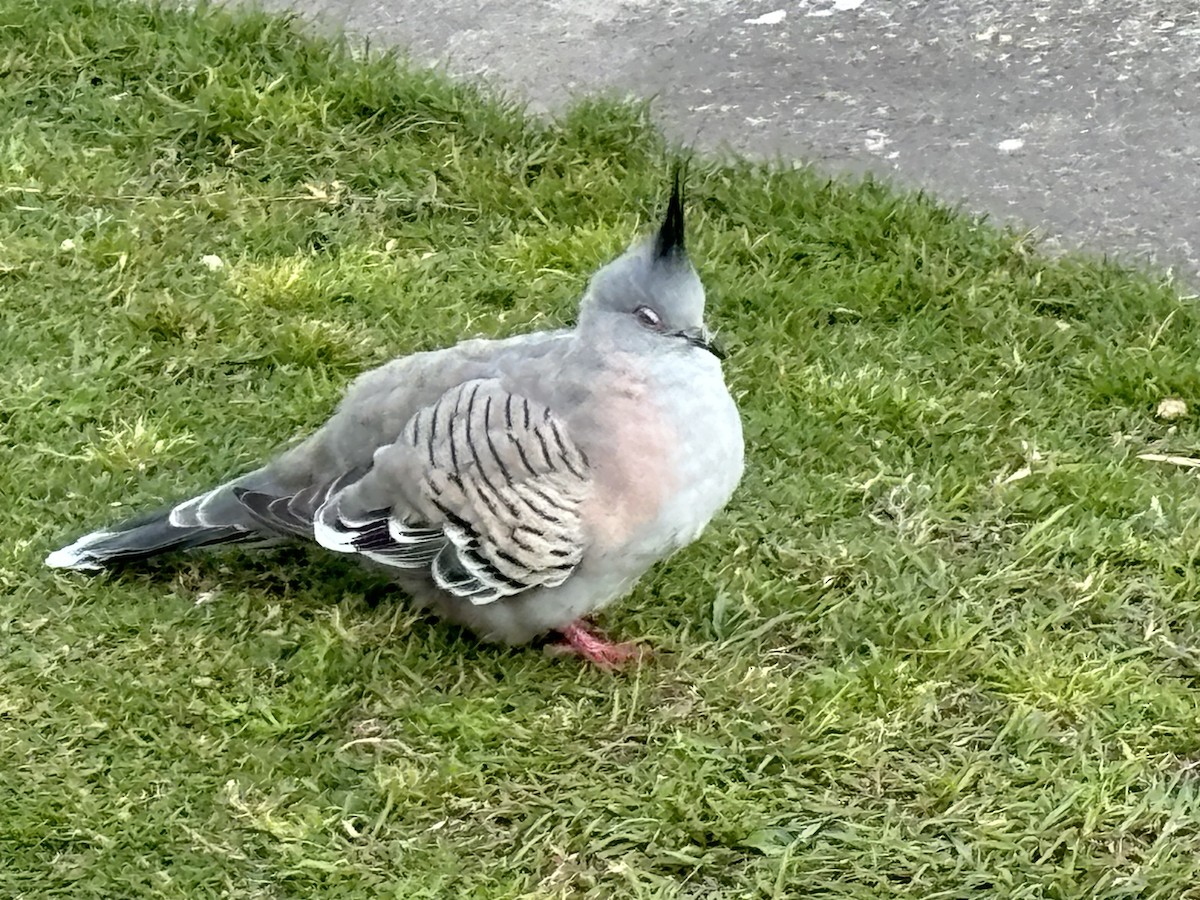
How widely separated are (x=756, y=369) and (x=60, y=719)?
1.85 m

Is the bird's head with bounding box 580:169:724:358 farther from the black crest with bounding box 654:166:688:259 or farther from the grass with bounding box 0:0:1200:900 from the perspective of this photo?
the grass with bounding box 0:0:1200:900

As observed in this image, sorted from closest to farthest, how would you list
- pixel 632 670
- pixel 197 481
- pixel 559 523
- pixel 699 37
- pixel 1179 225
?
1. pixel 559 523
2. pixel 632 670
3. pixel 197 481
4. pixel 1179 225
5. pixel 699 37

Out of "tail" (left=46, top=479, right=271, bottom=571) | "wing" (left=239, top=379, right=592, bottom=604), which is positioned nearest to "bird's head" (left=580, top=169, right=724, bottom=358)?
"wing" (left=239, top=379, right=592, bottom=604)

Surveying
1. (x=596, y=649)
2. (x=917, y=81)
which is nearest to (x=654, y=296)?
(x=596, y=649)

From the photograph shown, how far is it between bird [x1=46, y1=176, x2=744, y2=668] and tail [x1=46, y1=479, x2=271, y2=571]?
11 mm

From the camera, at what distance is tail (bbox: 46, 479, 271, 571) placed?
112 inches

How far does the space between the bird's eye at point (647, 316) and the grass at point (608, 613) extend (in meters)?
0.70

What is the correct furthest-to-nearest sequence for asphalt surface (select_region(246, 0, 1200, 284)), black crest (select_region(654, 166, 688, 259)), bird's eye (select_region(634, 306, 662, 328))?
asphalt surface (select_region(246, 0, 1200, 284)), bird's eye (select_region(634, 306, 662, 328)), black crest (select_region(654, 166, 688, 259))

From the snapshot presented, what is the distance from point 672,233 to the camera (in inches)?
97.3

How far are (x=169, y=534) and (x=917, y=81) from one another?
3.12 metres

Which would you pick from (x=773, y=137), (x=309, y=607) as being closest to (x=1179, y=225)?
(x=773, y=137)

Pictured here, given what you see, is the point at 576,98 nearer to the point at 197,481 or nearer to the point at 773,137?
the point at 773,137

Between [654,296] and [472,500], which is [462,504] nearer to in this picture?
[472,500]

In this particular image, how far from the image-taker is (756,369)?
3.59m
